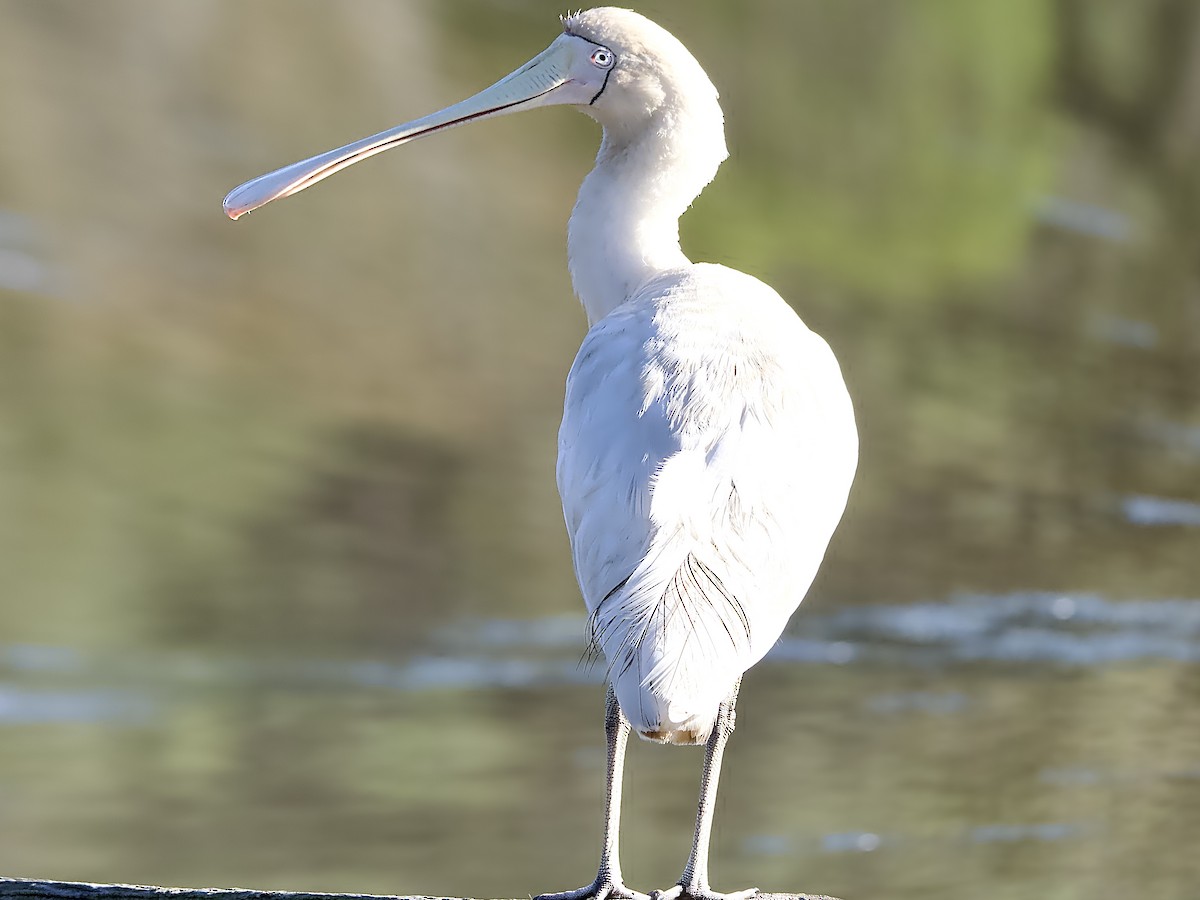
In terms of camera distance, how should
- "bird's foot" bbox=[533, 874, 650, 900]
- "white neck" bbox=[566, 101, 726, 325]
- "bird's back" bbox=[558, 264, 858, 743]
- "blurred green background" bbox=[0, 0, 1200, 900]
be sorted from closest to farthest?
"bird's back" bbox=[558, 264, 858, 743] < "bird's foot" bbox=[533, 874, 650, 900] < "white neck" bbox=[566, 101, 726, 325] < "blurred green background" bbox=[0, 0, 1200, 900]

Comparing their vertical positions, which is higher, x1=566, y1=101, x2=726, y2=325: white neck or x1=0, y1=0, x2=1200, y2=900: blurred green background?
x1=0, y1=0, x2=1200, y2=900: blurred green background

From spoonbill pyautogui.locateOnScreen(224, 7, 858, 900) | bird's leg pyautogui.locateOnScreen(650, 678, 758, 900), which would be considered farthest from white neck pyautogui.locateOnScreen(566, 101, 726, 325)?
bird's leg pyautogui.locateOnScreen(650, 678, 758, 900)

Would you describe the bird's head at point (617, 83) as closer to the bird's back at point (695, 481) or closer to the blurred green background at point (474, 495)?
the bird's back at point (695, 481)

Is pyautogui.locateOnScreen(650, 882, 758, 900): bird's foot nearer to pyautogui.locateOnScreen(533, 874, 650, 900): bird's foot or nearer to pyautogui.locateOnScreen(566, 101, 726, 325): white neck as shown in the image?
pyautogui.locateOnScreen(533, 874, 650, 900): bird's foot

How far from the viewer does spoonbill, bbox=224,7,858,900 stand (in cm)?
144

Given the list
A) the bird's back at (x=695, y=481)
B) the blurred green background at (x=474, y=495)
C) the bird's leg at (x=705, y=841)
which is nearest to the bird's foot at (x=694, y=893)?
the bird's leg at (x=705, y=841)

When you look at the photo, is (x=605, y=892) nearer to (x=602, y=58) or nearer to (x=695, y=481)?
(x=695, y=481)

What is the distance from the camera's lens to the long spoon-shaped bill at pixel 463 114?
213cm

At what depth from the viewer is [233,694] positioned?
4.65m

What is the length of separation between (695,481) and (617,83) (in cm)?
73

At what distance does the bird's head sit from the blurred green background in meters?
2.36

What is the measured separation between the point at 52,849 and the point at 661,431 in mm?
3070

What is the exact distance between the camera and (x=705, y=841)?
1.68 metres

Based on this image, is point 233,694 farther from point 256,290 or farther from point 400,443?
point 256,290
